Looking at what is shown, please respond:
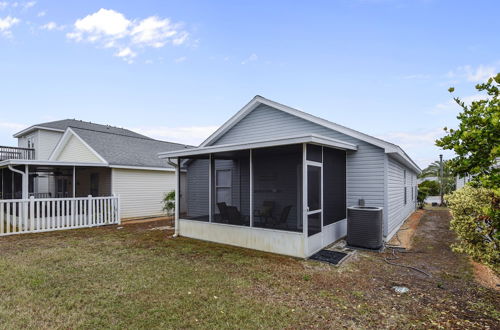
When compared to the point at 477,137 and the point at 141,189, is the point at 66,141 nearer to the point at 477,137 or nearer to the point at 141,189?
the point at 141,189

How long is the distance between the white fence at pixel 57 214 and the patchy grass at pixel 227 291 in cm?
277

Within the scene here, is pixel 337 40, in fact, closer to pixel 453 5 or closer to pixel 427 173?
pixel 453 5

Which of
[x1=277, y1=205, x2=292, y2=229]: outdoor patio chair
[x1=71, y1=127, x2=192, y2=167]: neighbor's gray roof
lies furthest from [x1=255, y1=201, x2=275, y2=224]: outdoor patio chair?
[x1=71, y1=127, x2=192, y2=167]: neighbor's gray roof

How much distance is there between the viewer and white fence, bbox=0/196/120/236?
9.07 meters

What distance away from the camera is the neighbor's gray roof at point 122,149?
1275cm

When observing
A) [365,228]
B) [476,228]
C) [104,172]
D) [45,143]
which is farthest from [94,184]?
[476,228]

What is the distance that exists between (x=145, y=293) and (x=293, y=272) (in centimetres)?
264

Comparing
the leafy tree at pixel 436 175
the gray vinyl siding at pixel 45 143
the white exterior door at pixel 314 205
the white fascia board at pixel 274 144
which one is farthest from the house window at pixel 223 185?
the leafy tree at pixel 436 175

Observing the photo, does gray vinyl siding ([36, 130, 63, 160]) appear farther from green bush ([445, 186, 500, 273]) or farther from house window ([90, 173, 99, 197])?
green bush ([445, 186, 500, 273])

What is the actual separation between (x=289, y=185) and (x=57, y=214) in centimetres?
851

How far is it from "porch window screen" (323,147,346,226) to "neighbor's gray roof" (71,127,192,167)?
31.2 ft

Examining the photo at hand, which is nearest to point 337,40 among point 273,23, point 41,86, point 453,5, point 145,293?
point 273,23

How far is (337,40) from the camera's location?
35.0ft

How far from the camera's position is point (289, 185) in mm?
6902
